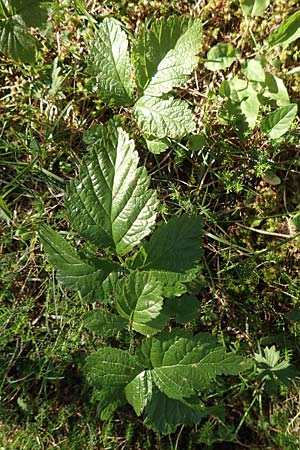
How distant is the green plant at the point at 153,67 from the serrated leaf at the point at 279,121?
11.0 inches

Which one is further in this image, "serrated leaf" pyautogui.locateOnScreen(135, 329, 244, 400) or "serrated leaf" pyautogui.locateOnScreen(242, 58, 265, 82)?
"serrated leaf" pyautogui.locateOnScreen(242, 58, 265, 82)

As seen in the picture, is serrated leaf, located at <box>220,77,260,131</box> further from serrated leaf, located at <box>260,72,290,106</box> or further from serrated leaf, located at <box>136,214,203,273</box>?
serrated leaf, located at <box>136,214,203,273</box>

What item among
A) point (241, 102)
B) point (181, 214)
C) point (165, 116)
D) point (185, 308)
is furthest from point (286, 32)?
point (185, 308)

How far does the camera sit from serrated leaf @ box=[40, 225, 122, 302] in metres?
1.69

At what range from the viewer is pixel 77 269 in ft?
5.57

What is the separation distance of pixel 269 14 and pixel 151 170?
71 cm

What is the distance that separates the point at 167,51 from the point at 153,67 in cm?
7

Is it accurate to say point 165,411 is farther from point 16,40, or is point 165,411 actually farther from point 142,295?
point 16,40

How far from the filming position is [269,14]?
6.86ft

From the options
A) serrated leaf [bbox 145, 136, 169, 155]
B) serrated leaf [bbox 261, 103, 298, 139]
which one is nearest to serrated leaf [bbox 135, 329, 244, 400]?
serrated leaf [bbox 145, 136, 169, 155]

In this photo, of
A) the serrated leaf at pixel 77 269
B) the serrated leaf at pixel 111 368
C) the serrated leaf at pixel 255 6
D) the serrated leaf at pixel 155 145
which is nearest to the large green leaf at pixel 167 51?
the serrated leaf at pixel 155 145

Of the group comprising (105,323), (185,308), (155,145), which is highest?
(155,145)

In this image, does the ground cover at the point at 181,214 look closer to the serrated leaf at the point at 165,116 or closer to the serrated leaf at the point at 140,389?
the serrated leaf at the point at 165,116

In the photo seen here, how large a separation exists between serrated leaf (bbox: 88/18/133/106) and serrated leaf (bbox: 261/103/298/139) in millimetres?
478
